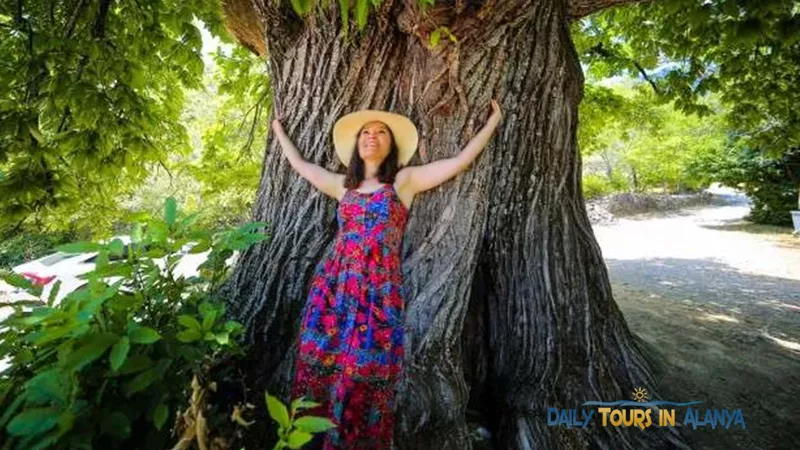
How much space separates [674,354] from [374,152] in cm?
341

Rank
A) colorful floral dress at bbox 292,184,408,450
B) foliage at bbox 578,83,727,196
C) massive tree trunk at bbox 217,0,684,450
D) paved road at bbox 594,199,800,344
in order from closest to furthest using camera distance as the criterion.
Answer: colorful floral dress at bbox 292,184,408,450 < massive tree trunk at bbox 217,0,684,450 < paved road at bbox 594,199,800,344 < foliage at bbox 578,83,727,196

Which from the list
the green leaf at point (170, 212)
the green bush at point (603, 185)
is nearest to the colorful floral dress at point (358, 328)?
the green leaf at point (170, 212)

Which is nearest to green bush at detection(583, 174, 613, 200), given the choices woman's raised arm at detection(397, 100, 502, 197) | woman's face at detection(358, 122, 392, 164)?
woman's raised arm at detection(397, 100, 502, 197)

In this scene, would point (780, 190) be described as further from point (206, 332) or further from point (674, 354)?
point (206, 332)

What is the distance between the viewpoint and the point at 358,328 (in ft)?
7.15

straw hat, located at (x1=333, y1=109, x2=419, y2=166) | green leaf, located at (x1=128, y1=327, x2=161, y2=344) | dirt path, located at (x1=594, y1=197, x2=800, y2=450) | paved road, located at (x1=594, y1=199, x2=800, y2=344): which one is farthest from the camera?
paved road, located at (x1=594, y1=199, x2=800, y2=344)

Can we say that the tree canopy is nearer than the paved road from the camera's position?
Yes

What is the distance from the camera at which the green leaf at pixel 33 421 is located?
3.38ft

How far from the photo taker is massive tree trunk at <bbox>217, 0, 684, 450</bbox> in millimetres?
2426

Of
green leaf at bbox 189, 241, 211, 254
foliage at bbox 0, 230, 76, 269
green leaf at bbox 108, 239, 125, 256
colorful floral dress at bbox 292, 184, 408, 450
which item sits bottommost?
foliage at bbox 0, 230, 76, 269

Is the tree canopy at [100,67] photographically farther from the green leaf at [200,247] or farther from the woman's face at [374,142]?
the green leaf at [200,247]

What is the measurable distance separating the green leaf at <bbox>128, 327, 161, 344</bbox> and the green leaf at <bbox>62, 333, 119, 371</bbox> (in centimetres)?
4

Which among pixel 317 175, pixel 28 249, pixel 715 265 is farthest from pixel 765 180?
pixel 28 249

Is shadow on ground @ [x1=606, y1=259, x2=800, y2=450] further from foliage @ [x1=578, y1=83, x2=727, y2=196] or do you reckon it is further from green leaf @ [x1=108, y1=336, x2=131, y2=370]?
foliage @ [x1=578, y1=83, x2=727, y2=196]
